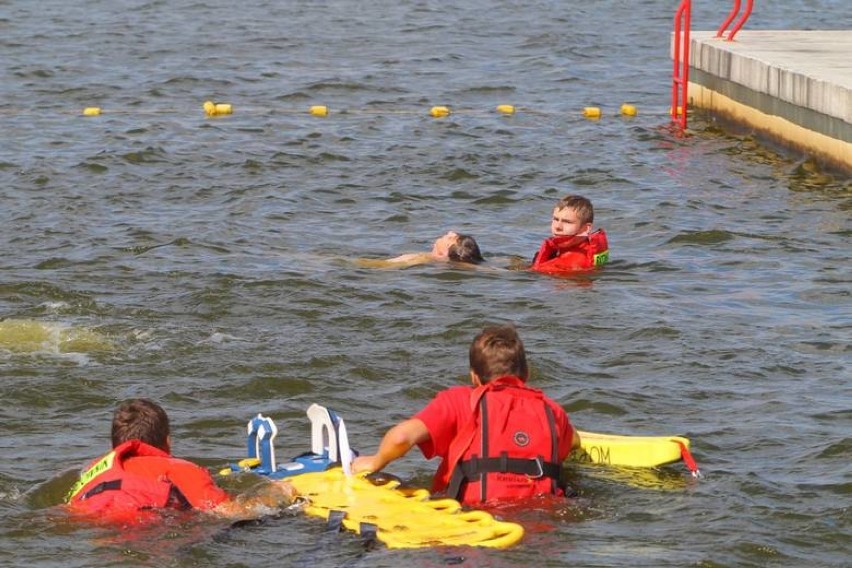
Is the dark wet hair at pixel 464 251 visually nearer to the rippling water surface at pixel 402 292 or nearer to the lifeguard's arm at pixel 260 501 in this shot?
the rippling water surface at pixel 402 292

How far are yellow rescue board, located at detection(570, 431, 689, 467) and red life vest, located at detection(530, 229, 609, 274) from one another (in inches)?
184

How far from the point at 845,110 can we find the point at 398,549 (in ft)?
33.7

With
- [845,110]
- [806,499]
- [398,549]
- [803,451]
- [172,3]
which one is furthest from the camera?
[172,3]

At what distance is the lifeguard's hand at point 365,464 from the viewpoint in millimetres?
7109

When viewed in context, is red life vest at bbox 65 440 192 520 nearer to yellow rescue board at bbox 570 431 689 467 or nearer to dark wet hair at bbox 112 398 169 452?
dark wet hair at bbox 112 398 169 452

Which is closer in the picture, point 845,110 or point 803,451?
point 803,451

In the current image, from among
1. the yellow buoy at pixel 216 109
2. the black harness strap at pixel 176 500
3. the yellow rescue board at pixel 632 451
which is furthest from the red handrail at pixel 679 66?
the black harness strap at pixel 176 500

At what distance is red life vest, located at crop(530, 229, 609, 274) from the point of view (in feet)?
41.1

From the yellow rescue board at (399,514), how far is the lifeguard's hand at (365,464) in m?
0.04

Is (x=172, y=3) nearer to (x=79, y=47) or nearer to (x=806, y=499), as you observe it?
(x=79, y=47)

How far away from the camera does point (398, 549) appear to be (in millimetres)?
6566

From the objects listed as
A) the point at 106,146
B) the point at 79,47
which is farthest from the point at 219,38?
the point at 106,146

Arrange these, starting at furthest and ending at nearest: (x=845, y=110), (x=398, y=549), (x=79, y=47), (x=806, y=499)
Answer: (x=79, y=47)
(x=845, y=110)
(x=806, y=499)
(x=398, y=549)

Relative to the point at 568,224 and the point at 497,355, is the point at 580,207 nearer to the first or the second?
the point at 568,224
